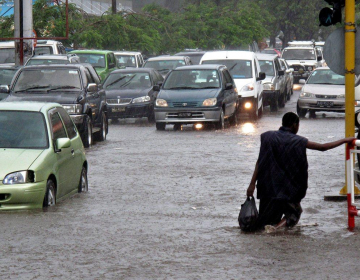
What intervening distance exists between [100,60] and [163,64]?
2.31m

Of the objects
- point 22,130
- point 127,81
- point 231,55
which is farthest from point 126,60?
point 22,130

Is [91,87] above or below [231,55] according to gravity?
below

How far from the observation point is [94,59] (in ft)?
111

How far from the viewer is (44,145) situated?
1112 centimetres

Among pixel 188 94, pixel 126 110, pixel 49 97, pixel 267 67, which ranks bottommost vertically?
pixel 126 110

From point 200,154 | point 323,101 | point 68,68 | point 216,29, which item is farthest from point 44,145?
point 216,29

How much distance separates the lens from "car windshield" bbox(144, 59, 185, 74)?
34000 millimetres

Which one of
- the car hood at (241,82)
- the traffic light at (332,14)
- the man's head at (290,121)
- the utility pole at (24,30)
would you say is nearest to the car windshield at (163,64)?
the utility pole at (24,30)

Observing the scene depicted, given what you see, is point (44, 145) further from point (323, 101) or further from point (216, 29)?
point (216, 29)

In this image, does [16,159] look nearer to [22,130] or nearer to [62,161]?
[62,161]

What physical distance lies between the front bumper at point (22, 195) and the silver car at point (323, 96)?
17.2 meters

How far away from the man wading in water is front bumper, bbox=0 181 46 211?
8.39 ft

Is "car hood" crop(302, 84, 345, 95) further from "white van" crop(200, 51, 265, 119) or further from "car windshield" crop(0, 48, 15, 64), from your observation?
"car windshield" crop(0, 48, 15, 64)

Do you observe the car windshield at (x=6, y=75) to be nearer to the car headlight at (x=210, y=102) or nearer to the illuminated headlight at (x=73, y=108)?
the car headlight at (x=210, y=102)
